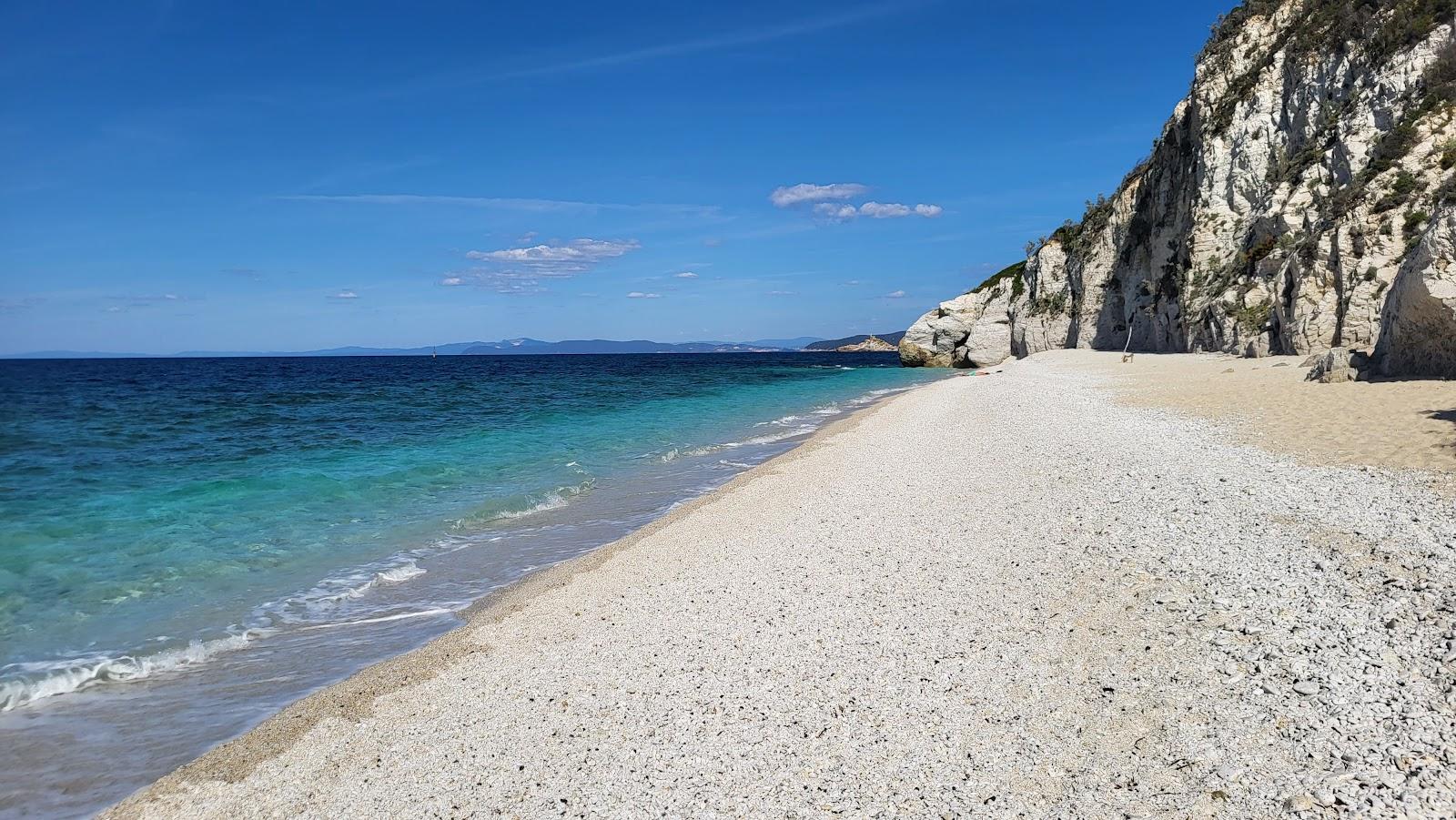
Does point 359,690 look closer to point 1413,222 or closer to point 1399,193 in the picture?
point 1413,222

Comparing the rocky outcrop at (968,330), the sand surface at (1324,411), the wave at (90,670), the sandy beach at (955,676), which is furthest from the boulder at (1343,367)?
the rocky outcrop at (968,330)

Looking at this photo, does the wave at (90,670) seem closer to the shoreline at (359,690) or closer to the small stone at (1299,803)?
the shoreline at (359,690)

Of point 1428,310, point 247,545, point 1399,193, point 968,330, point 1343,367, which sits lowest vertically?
point 247,545

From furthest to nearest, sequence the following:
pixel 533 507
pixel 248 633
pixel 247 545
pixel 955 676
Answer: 1. pixel 533 507
2. pixel 247 545
3. pixel 248 633
4. pixel 955 676

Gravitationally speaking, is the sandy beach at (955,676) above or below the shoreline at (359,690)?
above

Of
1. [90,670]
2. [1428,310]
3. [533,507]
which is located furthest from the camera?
[1428,310]

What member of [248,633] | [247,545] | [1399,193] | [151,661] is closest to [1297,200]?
[1399,193]

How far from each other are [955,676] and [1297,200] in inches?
1288

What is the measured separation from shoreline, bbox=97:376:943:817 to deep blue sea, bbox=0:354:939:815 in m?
0.26

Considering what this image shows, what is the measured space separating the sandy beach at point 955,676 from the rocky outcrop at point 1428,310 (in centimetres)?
685

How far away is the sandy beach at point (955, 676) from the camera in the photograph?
3711 mm

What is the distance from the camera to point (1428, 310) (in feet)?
48.0

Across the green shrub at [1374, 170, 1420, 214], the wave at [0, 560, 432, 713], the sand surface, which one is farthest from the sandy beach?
the green shrub at [1374, 170, 1420, 214]

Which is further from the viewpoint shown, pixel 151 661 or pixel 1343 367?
pixel 1343 367
